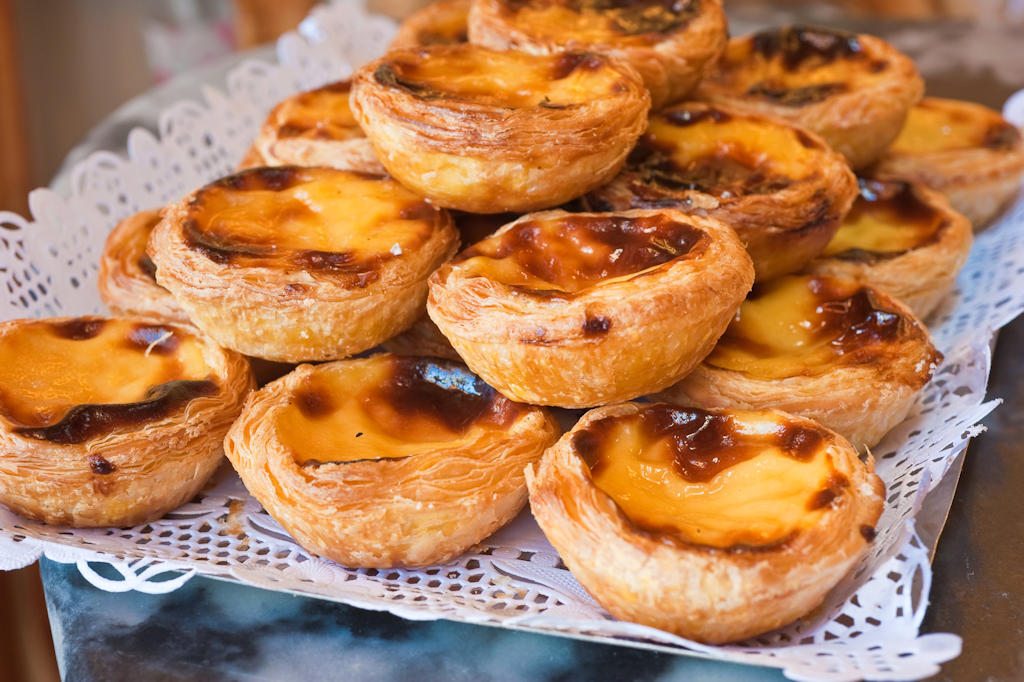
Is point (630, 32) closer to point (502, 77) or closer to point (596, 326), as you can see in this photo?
point (502, 77)

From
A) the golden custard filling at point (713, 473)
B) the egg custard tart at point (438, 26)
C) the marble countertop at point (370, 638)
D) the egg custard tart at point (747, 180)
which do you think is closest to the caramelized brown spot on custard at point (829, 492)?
the golden custard filling at point (713, 473)

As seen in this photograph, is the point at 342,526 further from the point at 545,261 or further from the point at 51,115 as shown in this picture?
the point at 51,115

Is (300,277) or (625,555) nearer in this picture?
(625,555)

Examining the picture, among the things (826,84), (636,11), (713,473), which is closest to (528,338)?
(713,473)

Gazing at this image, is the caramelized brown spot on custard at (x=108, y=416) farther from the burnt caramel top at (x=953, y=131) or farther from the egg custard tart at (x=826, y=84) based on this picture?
the burnt caramel top at (x=953, y=131)

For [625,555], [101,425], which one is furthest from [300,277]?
[625,555]

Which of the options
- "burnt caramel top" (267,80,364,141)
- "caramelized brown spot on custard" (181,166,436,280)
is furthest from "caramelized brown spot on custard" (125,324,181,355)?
"burnt caramel top" (267,80,364,141)
